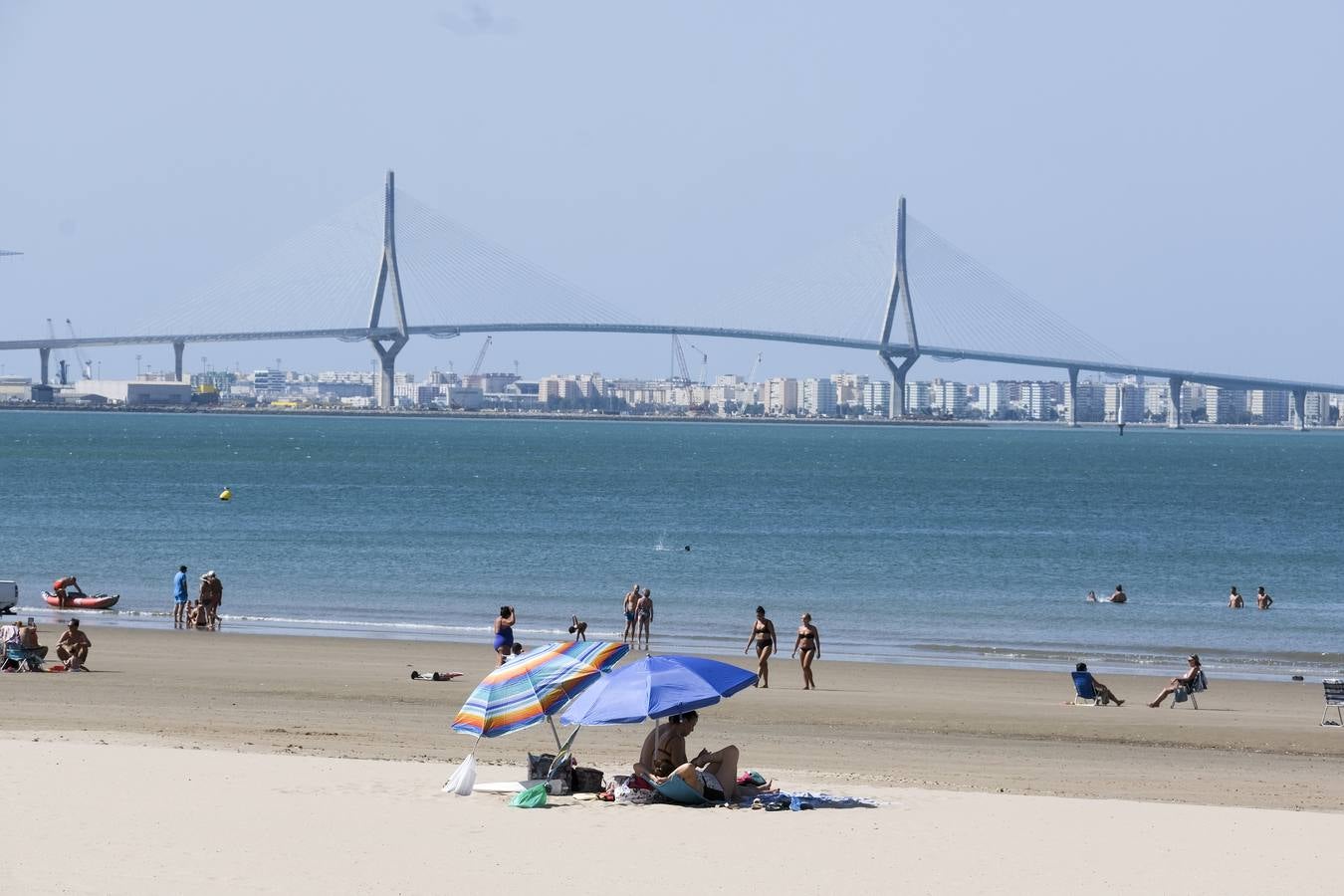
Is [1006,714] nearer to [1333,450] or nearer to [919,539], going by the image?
[919,539]

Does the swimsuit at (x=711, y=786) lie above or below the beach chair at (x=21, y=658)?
below

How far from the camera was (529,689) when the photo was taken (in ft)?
37.4

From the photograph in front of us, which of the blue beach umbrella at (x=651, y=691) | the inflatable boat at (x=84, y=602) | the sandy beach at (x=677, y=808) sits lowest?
the sandy beach at (x=677, y=808)

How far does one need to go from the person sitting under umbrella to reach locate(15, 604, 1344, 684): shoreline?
968cm

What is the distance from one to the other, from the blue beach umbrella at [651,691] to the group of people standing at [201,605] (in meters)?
12.6

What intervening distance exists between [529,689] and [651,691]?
899 mm

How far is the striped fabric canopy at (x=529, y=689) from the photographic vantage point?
11281 mm

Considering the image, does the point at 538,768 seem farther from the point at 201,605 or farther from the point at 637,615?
the point at 201,605

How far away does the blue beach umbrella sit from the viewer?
35.7 ft

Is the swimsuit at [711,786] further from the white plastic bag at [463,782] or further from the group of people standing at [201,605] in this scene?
the group of people standing at [201,605]

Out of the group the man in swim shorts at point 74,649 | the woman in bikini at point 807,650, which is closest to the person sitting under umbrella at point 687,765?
the woman in bikini at point 807,650

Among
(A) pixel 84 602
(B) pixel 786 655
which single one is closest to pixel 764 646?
(B) pixel 786 655

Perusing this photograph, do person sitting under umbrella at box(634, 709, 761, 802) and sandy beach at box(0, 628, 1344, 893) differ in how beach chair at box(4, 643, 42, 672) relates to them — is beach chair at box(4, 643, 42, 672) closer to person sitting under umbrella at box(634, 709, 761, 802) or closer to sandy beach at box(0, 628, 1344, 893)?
sandy beach at box(0, 628, 1344, 893)

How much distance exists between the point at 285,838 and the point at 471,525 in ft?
115
